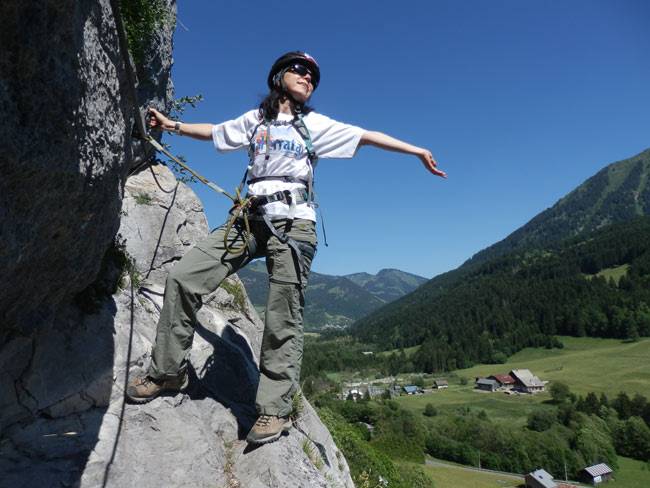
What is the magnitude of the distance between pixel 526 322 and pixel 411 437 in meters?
131

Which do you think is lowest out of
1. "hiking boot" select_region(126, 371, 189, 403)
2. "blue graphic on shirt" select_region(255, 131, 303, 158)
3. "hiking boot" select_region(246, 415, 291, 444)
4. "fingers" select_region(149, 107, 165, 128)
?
"hiking boot" select_region(246, 415, 291, 444)

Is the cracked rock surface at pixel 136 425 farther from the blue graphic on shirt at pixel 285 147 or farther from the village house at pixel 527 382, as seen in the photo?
the village house at pixel 527 382

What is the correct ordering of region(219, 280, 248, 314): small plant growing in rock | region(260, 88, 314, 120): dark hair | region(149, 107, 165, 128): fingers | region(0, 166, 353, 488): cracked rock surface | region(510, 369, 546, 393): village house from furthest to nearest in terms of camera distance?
region(510, 369, 546, 393): village house → region(219, 280, 248, 314): small plant growing in rock → region(260, 88, 314, 120): dark hair → region(149, 107, 165, 128): fingers → region(0, 166, 353, 488): cracked rock surface

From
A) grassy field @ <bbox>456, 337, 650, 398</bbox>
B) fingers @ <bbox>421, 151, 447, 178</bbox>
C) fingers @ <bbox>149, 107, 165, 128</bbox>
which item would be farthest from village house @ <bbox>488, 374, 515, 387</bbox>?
fingers @ <bbox>149, 107, 165, 128</bbox>

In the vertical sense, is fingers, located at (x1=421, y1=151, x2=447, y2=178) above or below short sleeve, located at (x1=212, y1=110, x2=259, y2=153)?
below

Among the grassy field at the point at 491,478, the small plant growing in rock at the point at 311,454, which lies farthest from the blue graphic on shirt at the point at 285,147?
the grassy field at the point at 491,478

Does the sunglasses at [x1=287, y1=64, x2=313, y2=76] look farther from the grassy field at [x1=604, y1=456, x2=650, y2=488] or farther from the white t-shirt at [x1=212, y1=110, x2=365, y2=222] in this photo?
the grassy field at [x1=604, y1=456, x2=650, y2=488]

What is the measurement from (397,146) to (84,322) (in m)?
4.37

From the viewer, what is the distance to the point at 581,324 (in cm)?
16025

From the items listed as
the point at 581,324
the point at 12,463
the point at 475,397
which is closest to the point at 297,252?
the point at 12,463

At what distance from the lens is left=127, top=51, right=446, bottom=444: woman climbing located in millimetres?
4469

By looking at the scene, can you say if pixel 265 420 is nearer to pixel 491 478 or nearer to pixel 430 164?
pixel 430 164

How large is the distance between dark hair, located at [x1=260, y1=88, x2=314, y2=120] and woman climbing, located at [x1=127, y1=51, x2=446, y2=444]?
0.04 ft

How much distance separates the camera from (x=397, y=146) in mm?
4926
